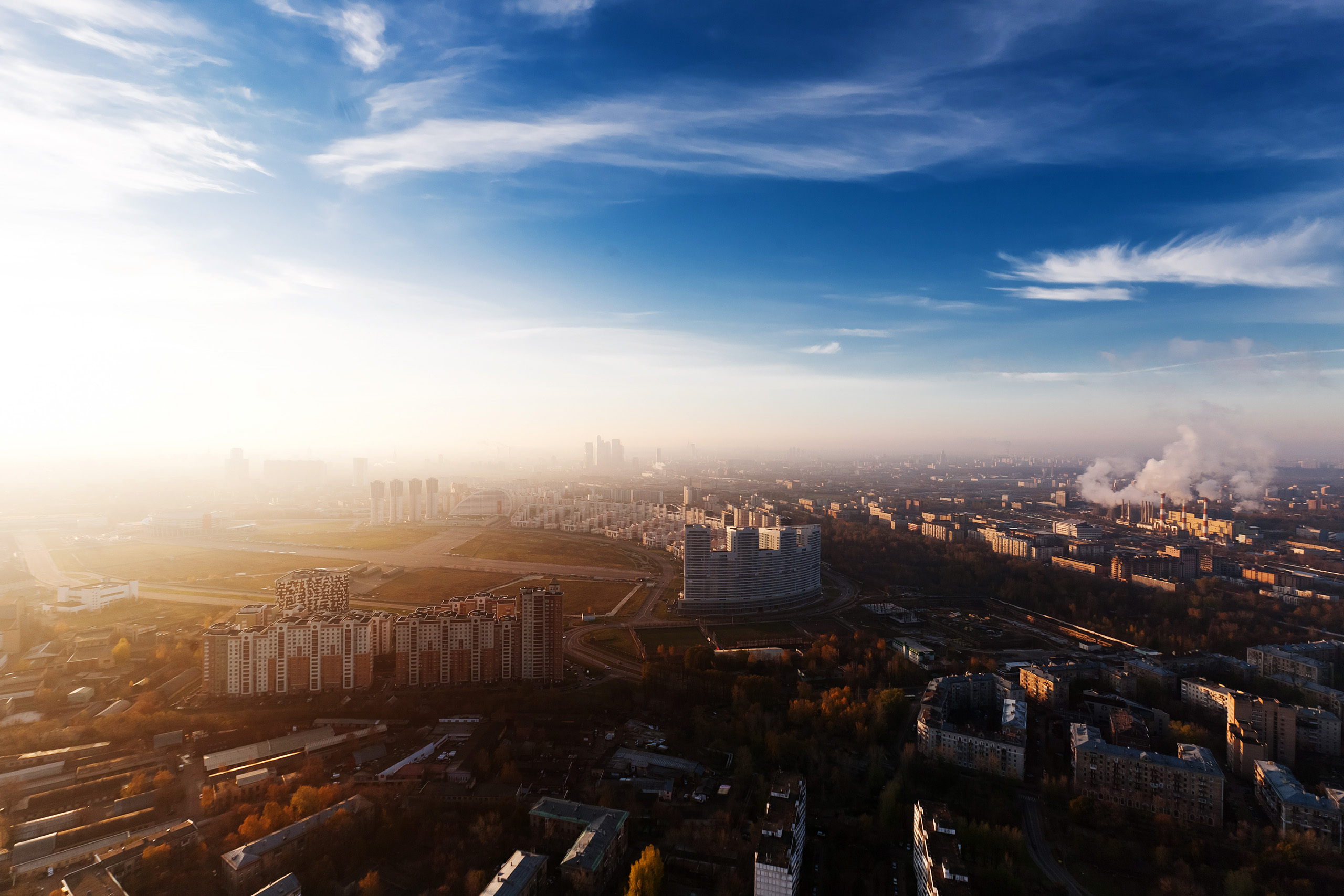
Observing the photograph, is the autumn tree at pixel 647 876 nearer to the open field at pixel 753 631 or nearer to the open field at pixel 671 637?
the open field at pixel 671 637

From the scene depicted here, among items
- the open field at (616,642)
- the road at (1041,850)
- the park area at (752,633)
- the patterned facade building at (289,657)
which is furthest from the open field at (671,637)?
the road at (1041,850)

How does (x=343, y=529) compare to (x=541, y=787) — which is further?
(x=343, y=529)

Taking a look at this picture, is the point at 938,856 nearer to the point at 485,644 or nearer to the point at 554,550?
the point at 485,644

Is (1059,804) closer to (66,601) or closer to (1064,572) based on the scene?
(1064,572)

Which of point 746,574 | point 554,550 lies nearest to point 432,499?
point 554,550

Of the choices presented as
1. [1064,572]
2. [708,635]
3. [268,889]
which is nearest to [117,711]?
[268,889]

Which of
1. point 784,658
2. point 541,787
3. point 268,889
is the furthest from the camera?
point 784,658
